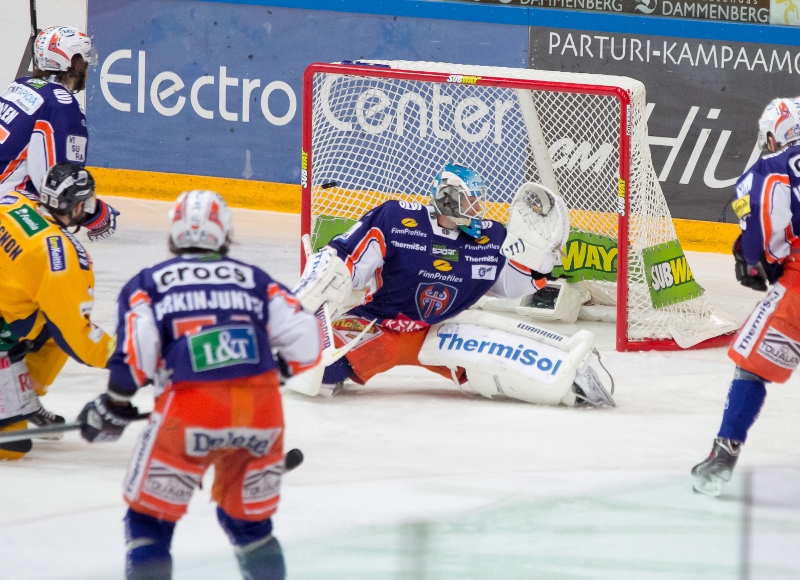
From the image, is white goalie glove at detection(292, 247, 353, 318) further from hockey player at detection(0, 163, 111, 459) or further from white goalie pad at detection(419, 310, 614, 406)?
hockey player at detection(0, 163, 111, 459)

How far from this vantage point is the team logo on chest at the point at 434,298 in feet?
16.4

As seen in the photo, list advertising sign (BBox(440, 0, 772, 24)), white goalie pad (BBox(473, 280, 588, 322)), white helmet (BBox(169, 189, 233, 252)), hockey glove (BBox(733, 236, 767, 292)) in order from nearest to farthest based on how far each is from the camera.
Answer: white helmet (BBox(169, 189, 233, 252)), hockey glove (BBox(733, 236, 767, 292)), white goalie pad (BBox(473, 280, 588, 322)), advertising sign (BBox(440, 0, 772, 24))

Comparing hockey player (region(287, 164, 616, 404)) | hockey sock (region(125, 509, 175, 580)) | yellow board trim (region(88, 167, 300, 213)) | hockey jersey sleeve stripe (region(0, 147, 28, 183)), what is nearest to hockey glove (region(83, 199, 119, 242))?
hockey jersey sleeve stripe (region(0, 147, 28, 183))

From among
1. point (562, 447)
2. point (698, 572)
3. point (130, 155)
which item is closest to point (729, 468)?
point (562, 447)

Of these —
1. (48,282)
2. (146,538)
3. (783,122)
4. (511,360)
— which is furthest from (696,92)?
(146,538)

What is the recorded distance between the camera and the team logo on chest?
5.00m

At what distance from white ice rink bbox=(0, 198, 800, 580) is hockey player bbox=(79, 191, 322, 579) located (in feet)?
0.66

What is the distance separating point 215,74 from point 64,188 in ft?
14.4

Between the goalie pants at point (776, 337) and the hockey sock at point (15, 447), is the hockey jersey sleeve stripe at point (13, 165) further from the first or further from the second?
the goalie pants at point (776, 337)

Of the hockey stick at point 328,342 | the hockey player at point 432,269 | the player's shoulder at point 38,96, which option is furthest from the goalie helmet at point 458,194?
the player's shoulder at point 38,96

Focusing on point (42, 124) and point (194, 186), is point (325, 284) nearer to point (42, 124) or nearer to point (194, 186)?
point (42, 124)

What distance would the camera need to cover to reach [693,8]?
7.76m

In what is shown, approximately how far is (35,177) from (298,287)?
1076mm

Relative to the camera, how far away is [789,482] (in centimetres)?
276
